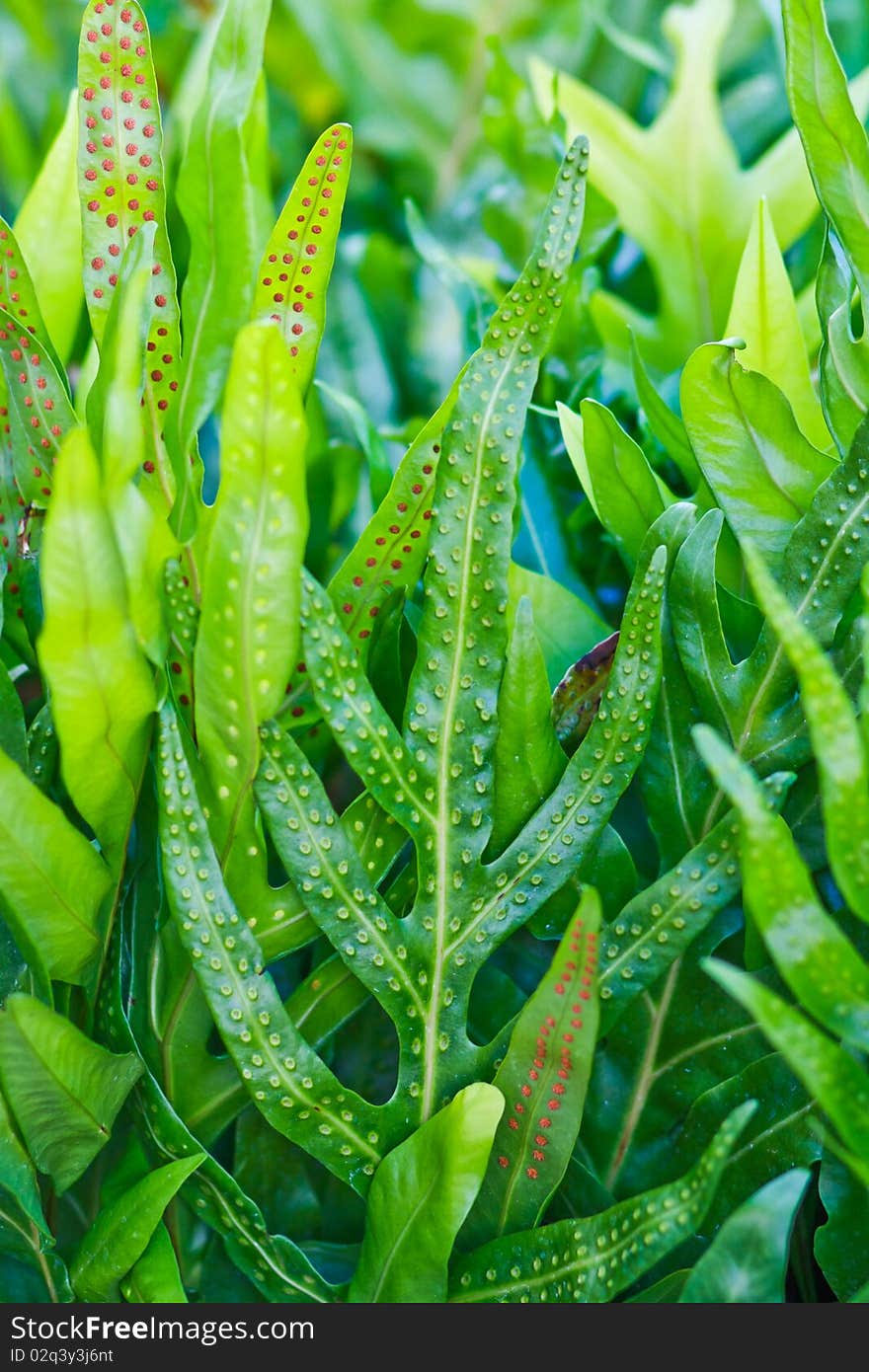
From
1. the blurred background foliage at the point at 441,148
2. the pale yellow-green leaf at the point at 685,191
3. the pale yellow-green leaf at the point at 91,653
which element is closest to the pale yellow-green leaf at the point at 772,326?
the blurred background foliage at the point at 441,148

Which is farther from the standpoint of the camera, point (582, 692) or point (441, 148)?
point (441, 148)

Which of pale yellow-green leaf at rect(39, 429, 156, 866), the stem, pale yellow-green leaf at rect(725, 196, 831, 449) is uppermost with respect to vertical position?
pale yellow-green leaf at rect(725, 196, 831, 449)

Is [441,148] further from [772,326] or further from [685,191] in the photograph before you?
[772,326]

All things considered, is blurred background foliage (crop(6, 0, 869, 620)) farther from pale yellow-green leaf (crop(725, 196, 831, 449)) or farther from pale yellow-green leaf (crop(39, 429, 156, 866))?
pale yellow-green leaf (crop(39, 429, 156, 866))

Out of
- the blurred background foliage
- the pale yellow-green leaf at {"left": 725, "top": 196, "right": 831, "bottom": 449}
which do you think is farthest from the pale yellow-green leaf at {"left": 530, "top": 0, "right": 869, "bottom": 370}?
the pale yellow-green leaf at {"left": 725, "top": 196, "right": 831, "bottom": 449}

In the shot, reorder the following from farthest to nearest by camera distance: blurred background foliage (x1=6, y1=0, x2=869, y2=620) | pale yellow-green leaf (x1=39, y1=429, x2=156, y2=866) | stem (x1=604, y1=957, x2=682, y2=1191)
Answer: blurred background foliage (x1=6, y1=0, x2=869, y2=620), stem (x1=604, y1=957, x2=682, y2=1191), pale yellow-green leaf (x1=39, y1=429, x2=156, y2=866)

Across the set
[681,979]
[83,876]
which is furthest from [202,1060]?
[681,979]

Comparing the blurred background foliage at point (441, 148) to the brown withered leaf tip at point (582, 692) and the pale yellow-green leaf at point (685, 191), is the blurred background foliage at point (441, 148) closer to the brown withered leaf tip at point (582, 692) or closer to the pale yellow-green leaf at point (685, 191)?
the pale yellow-green leaf at point (685, 191)

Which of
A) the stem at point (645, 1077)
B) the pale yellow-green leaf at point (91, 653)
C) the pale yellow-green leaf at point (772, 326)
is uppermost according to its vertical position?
the pale yellow-green leaf at point (772, 326)

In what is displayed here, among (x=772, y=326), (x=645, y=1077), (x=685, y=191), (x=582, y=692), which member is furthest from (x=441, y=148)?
(x=645, y=1077)
